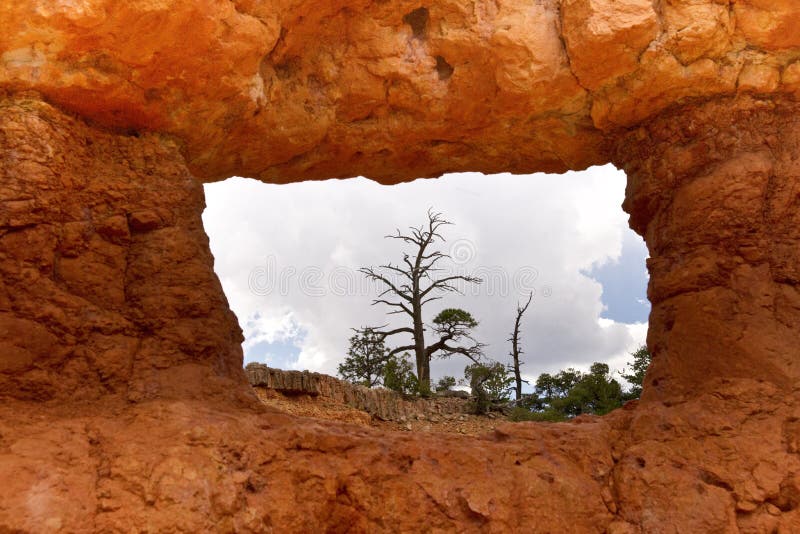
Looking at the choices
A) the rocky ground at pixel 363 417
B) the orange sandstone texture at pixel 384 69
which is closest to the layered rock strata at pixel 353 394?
the rocky ground at pixel 363 417

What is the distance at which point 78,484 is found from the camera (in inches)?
120

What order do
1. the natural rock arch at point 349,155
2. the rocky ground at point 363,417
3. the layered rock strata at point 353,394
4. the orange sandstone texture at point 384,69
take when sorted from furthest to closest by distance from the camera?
the layered rock strata at point 353,394, the rocky ground at point 363,417, the orange sandstone texture at point 384,69, the natural rock arch at point 349,155

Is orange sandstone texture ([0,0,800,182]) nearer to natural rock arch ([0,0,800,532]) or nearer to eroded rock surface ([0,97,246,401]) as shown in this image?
natural rock arch ([0,0,800,532])

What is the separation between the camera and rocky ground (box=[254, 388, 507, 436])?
1020 cm

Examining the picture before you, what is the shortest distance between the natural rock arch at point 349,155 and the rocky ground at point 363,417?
14.5ft

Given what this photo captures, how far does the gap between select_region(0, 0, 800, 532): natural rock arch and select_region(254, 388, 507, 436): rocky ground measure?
4418mm

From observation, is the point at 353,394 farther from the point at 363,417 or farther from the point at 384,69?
the point at 384,69

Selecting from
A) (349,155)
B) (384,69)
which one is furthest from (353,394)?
(384,69)

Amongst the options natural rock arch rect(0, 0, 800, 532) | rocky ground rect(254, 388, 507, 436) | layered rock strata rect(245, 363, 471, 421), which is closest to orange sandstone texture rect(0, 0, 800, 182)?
natural rock arch rect(0, 0, 800, 532)

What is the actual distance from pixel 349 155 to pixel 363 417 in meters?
6.78

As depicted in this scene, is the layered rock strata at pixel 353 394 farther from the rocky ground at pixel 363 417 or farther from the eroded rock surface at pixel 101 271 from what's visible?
the eroded rock surface at pixel 101 271

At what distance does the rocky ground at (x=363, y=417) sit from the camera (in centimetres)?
1020

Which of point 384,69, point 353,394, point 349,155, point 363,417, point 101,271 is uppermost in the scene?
point 384,69

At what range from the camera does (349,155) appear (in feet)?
17.9
